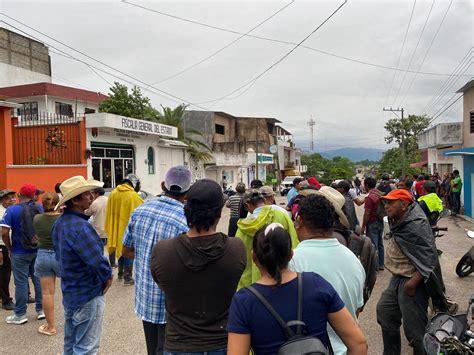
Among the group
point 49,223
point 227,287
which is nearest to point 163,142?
point 49,223

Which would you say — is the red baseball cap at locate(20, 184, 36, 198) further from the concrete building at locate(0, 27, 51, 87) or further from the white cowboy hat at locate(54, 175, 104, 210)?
the concrete building at locate(0, 27, 51, 87)

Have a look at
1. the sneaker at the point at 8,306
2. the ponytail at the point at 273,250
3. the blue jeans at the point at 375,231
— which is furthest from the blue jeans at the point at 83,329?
the blue jeans at the point at 375,231

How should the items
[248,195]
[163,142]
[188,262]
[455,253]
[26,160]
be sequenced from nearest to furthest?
1. [188,262]
2. [248,195]
3. [455,253]
4. [26,160]
5. [163,142]

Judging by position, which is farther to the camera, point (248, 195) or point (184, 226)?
point (248, 195)

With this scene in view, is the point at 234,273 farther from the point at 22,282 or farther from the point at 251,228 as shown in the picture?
the point at 22,282

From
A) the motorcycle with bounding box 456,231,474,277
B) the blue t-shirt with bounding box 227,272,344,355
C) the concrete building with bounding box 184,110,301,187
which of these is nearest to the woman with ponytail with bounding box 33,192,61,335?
the blue t-shirt with bounding box 227,272,344,355

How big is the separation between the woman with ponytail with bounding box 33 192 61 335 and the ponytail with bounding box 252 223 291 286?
3.37 meters

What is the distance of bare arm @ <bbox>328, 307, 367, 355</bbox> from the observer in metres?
1.80

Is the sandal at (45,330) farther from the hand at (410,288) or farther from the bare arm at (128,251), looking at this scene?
the hand at (410,288)

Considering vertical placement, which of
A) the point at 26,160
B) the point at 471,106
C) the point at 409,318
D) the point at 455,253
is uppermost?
the point at 471,106

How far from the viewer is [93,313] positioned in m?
3.35

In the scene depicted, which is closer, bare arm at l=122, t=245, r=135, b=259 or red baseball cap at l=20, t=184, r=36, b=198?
bare arm at l=122, t=245, r=135, b=259

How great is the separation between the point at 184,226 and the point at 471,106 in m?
20.3

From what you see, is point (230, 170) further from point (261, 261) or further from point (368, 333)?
point (261, 261)
